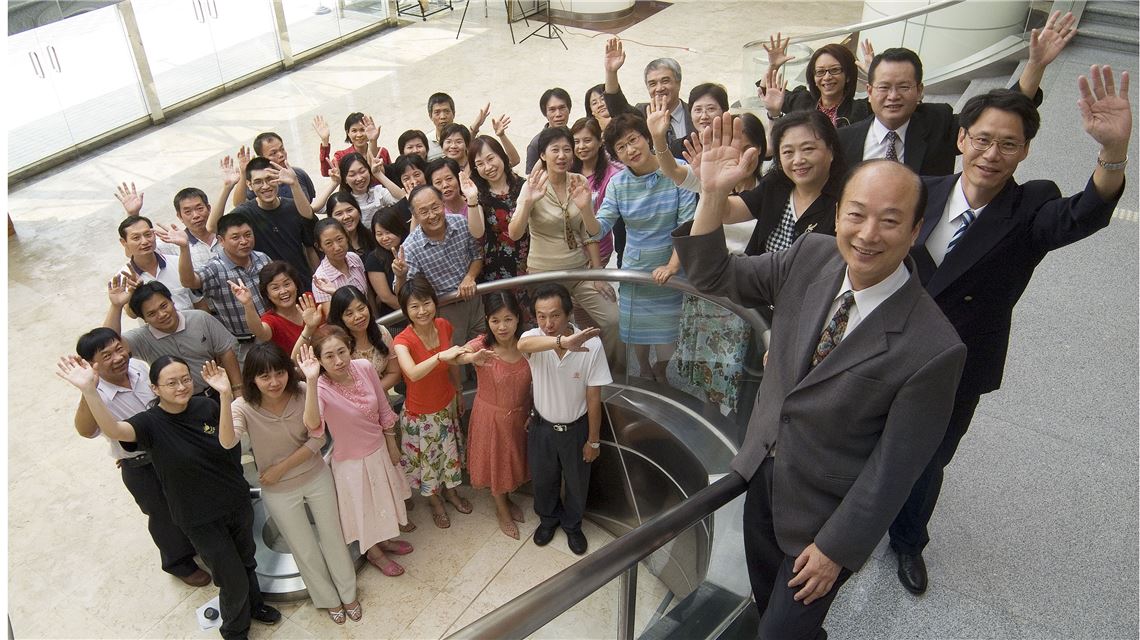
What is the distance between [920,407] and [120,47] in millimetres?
10110

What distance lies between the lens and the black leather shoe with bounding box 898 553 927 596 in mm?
2855

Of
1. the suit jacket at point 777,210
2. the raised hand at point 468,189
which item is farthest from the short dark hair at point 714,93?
the suit jacket at point 777,210

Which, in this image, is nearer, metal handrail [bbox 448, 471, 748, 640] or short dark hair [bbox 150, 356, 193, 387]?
metal handrail [bbox 448, 471, 748, 640]

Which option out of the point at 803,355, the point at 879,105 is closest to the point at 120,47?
the point at 879,105

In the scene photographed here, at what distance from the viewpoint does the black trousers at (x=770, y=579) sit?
2195mm

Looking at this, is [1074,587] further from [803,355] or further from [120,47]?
[120,47]

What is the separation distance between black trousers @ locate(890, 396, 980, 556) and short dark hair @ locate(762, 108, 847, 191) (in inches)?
35.6

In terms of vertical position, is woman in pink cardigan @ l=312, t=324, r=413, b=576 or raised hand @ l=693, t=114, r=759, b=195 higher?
raised hand @ l=693, t=114, r=759, b=195

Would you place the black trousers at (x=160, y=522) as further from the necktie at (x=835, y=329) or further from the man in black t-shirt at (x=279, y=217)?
the necktie at (x=835, y=329)

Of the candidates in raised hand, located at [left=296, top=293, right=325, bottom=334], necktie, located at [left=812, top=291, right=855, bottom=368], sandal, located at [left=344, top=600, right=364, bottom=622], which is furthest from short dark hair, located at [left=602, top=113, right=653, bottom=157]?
sandal, located at [left=344, top=600, right=364, bottom=622]

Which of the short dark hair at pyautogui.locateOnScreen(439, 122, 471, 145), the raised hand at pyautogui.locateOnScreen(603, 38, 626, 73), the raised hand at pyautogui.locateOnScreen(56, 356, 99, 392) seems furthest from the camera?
the short dark hair at pyautogui.locateOnScreen(439, 122, 471, 145)

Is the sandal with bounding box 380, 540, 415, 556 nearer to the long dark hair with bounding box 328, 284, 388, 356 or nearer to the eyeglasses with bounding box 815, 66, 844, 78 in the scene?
the long dark hair with bounding box 328, 284, 388, 356

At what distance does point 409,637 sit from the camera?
4.21m

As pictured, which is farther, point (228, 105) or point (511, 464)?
point (228, 105)
